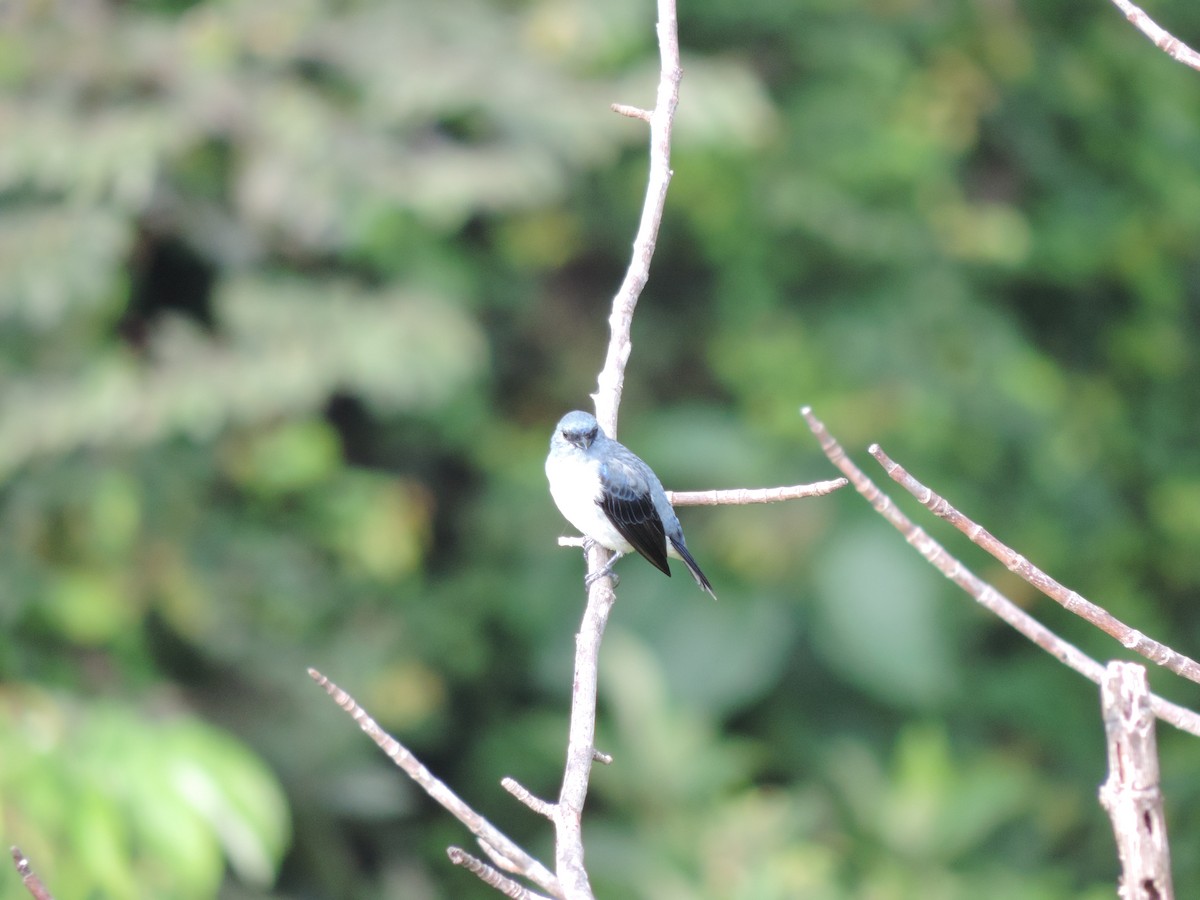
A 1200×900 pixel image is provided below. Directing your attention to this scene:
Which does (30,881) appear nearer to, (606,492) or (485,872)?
(485,872)

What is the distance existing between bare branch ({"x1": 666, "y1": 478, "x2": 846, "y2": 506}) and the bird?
3.86 feet

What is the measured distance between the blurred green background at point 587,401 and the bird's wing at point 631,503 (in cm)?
138

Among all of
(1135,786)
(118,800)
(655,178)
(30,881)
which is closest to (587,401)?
(118,800)

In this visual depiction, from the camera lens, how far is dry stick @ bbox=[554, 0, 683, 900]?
1660 mm

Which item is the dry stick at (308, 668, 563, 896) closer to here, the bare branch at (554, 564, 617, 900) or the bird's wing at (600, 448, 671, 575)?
the bare branch at (554, 564, 617, 900)

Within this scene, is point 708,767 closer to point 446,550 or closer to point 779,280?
point 446,550

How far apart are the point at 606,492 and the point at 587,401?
353 cm

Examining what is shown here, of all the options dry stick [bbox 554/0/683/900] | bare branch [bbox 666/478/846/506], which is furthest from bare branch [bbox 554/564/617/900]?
bare branch [bbox 666/478/846/506]

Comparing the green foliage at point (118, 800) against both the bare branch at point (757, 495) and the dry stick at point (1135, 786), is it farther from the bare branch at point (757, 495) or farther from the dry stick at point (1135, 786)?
the dry stick at point (1135, 786)

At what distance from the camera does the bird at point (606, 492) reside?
140 inches

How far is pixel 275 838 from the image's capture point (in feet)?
11.0

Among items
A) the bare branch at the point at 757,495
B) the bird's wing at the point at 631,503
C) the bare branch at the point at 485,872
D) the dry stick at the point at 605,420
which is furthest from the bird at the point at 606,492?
the bare branch at the point at 485,872

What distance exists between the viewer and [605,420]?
2.47 metres

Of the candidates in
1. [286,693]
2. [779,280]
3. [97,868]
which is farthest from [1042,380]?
[97,868]
